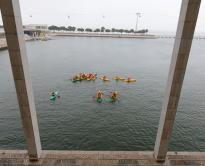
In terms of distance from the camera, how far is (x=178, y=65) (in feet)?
34.8

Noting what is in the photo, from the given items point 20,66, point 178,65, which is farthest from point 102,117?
point 20,66

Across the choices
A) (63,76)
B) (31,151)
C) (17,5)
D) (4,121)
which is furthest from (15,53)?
(63,76)

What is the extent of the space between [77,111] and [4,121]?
35.7ft

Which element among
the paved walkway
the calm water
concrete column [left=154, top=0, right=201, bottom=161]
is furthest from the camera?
the calm water

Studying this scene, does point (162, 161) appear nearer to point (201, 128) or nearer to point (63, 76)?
point (201, 128)

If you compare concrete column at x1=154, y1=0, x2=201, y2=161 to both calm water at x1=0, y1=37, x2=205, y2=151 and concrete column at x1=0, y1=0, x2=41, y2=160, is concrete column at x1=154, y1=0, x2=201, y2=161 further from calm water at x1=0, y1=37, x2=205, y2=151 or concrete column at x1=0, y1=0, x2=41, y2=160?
calm water at x1=0, y1=37, x2=205, y2=151

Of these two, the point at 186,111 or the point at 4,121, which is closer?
the point at 4,121

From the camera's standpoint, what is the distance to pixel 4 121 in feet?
88.3

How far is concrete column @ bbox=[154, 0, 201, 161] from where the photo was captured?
951 cm

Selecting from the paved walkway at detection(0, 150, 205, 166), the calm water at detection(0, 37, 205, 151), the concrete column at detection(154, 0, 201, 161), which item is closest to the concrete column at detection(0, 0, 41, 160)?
the paved walkway at detection(0, 150, 205, 166)

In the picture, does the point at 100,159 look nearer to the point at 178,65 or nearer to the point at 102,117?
the point at 178,65

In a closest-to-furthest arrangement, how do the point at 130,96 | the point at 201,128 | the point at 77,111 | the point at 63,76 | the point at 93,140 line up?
1. the point at 93,140
2. the point at 201,128
3. the point at 77,111
4. the point at 130,96
5. the point at 63,76

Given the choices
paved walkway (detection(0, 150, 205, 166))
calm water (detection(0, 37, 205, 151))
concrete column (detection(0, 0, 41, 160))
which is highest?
concrete column (detection(0, 0, 41, 160))

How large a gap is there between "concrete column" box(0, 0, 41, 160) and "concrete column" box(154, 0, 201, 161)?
8.64 m
